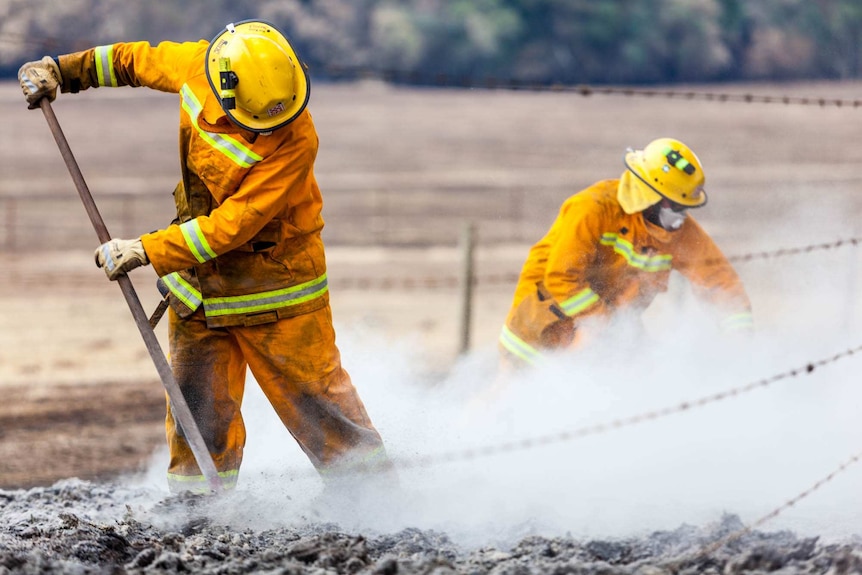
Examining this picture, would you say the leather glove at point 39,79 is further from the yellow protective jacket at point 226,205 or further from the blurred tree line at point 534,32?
the blurred tree line at point 534,32

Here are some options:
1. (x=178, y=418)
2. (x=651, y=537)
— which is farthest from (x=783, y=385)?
(x=178, y=418)

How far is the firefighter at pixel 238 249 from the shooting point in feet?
14.8

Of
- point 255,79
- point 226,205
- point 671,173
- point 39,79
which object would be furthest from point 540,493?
point 39,79

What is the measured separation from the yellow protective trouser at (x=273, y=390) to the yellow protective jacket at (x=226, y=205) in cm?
10

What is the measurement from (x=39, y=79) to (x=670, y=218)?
3.08 meters

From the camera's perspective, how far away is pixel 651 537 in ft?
14.3

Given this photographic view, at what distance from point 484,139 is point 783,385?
19609 mm

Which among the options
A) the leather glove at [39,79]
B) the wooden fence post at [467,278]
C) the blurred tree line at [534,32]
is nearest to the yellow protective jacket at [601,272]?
the leather glove at [39,79]

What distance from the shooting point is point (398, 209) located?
1855cm

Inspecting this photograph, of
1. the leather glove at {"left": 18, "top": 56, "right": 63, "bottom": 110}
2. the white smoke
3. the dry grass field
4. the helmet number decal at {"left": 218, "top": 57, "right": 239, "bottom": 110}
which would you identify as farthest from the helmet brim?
the leather glove at {"left": 18, "top": 56, "right": 63, "bottom": 110}

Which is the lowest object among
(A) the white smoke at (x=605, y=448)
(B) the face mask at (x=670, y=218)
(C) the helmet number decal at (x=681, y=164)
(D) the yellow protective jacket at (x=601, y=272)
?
(A) the white smoke at (x=605, y=448)

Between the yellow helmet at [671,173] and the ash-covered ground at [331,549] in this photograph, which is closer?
the ash-covered ground at [331,549]

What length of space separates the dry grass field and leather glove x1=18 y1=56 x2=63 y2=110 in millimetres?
2519

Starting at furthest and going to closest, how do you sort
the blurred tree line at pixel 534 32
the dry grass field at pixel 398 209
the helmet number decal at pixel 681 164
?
1. the blurred tree line at pixel 534 32
2. the dry grass field at pixel 398 209
3. the helmet number decal at pixel 681 164
